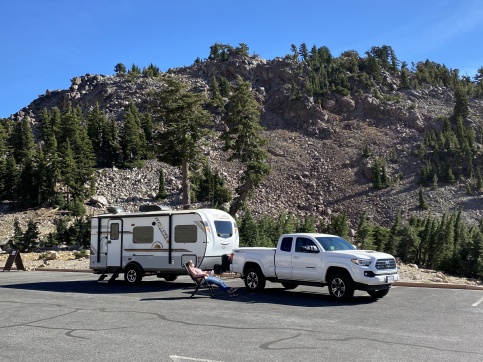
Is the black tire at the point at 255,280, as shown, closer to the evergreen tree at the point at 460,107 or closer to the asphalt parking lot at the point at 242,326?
the asphalt parking lot at the point at 242,326

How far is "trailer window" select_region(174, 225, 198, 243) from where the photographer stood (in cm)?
1858

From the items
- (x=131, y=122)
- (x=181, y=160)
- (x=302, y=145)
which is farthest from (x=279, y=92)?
(x=181, y=160)

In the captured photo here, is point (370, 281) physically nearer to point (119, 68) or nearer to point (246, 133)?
point (246, 133)

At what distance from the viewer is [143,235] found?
785 inches

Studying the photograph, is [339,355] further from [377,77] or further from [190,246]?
[377,77]

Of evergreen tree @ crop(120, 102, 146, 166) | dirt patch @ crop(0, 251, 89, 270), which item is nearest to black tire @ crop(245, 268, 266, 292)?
dirt patch @ crop(0, 251, 89, 270)

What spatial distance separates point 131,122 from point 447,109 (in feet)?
285

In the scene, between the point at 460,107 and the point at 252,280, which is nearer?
the point at 252,280

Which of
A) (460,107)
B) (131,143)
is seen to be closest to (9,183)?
(131,143)

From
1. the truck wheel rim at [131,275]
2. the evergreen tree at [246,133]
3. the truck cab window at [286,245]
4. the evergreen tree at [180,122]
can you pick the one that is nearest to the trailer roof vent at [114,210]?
the truck wheel rim at [131,275]

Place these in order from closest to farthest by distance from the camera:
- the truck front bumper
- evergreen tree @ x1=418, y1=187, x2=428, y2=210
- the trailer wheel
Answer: the truck front bumper < the trailer wheel < evergreen tree @ x1=418, y1=187, x2=428, y2=210

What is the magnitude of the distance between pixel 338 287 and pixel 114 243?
1020 centimetres

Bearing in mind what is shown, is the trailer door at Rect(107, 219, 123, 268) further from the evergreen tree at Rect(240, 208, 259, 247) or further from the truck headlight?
the evergreen tree at Rect(240, 208, 259, 247)

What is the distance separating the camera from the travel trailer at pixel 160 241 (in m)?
18.4
